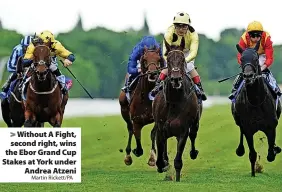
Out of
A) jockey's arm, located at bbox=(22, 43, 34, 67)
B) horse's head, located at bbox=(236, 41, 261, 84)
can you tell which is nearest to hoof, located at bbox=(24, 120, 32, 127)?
jockey's arm, located at bbox=(22, 43, 34, 67)

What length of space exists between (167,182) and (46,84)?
3.72 meters

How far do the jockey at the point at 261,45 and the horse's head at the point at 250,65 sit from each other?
955 mm

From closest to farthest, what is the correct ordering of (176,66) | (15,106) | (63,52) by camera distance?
(176,66) → (63,52) → (15,106)

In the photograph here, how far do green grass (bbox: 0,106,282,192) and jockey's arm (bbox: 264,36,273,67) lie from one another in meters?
2.21

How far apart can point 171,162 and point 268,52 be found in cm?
468

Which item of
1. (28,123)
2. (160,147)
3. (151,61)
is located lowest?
(28,123)

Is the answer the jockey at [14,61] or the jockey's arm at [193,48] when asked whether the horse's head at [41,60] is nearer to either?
the jockey's arm at [193,48]

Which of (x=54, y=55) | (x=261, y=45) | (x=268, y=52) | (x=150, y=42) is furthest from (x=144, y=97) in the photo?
(x=268, y=52)

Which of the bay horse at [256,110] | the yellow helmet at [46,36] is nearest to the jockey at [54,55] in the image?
the yellow helmet at [46,36]

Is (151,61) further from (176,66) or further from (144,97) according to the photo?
(176,66)

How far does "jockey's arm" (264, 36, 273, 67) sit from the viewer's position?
1967 cm

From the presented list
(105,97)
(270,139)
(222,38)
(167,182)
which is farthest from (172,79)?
(222,38)

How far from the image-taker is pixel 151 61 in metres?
19.8

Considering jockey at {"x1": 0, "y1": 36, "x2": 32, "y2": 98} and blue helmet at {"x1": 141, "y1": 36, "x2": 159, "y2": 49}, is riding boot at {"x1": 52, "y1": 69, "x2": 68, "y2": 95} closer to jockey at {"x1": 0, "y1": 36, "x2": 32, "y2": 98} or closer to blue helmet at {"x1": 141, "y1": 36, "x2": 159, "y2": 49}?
blue helmet at {"x1": 141, "y1": 36, "x2": 159, "y2": 49}
